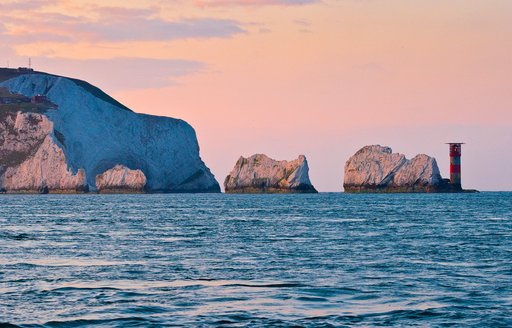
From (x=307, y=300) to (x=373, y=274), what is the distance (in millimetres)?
7853

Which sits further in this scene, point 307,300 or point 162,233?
point 162,233

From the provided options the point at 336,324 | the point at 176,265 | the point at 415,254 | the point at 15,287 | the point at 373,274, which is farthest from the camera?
the point at 415,254

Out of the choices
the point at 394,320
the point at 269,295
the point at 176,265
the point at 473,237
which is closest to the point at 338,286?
the point at 269,295

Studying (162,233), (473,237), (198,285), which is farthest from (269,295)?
(162,233)

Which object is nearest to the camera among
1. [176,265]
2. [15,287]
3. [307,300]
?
[307,300]

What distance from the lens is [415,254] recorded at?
156ft

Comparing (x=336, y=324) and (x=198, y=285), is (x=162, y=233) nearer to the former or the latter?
(x=198, y=285)

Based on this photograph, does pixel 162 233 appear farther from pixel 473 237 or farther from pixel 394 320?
pixel 394 320

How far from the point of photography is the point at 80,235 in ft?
214

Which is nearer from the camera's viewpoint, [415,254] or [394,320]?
[394,320]

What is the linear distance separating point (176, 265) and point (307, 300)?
40.1 ft

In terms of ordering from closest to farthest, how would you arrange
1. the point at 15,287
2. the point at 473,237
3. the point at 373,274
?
the point at 15,287
the point at 373,274
the point at 473,237

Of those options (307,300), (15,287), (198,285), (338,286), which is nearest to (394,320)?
(307,300)

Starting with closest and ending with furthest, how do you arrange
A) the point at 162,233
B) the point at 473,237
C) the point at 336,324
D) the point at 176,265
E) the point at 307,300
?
1. the point at 336,324
2. the point at 307,300
3. the point at 176,265
4. the point at 473,237
5. the point at 162,233
